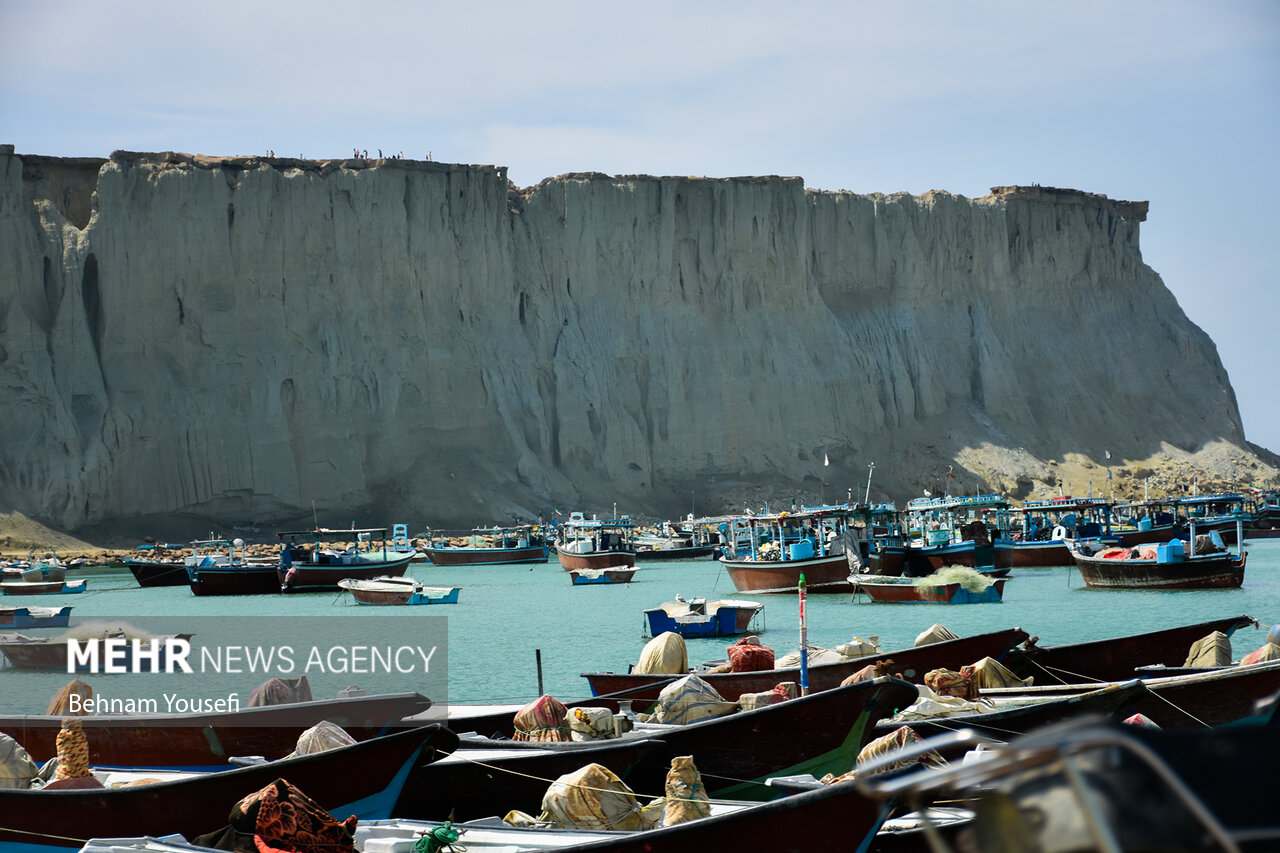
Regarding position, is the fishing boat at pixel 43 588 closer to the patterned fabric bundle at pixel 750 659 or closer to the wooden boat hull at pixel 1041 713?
the patterned fabric bundle at pixel 750 659

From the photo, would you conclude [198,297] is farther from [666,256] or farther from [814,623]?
[814,623]

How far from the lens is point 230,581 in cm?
4566

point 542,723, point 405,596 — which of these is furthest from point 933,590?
point 542,723

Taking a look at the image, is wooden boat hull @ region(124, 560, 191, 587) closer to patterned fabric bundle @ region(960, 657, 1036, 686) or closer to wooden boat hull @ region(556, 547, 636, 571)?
wooden boat hull @ region(556, 547, 636, 571)

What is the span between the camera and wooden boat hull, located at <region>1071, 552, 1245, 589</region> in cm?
3444

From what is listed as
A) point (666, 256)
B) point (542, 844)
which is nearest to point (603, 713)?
point (542, 844)

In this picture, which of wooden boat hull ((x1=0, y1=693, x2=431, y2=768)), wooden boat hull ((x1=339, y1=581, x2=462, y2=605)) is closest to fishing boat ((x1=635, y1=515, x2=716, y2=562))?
wooden boat hull ((x1=339, y1=581, x2=462, y2=605))

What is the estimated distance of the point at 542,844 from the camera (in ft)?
27.1

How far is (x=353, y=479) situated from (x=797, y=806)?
210 feet

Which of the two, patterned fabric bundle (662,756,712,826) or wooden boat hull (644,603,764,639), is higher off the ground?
patterned fabric bundle (662,756,712,826)

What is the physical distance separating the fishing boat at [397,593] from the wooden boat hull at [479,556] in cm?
1818

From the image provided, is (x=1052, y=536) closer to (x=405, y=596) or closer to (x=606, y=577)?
(x=606, y=577)

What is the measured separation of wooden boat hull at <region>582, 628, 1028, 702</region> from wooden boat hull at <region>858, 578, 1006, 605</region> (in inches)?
763

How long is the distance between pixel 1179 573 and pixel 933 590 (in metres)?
6.79
